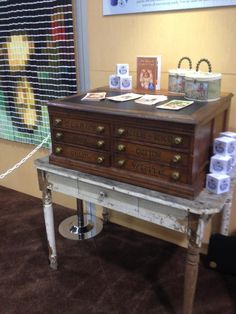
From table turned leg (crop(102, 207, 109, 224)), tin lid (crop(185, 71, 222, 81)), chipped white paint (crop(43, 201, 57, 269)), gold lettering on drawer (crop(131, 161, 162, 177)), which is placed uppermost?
tin lid (crop(185, 71, 222, 81))

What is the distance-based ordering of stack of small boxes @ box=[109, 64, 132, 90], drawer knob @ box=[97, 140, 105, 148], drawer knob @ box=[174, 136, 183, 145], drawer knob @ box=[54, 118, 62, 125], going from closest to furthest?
drawer knob @ box=[174, 136, 183, 145], drawer knob @ box=[97, 140, 105, 148], drawer knob @ box=[54, 118, 62, 125], stack of small boxes @ box=[109, 64, 132, 90]

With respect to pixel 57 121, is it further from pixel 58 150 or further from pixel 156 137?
pixel 156 137

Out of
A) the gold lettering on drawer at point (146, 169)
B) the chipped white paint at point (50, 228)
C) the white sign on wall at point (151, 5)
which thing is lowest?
the chipped white paint at point (50, 228)

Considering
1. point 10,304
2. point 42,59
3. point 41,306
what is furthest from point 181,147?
point 42,59

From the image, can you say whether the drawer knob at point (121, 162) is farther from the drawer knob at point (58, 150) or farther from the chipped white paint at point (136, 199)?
the drawer knob at point (58, 150)

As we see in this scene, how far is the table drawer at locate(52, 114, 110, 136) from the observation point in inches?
54.9

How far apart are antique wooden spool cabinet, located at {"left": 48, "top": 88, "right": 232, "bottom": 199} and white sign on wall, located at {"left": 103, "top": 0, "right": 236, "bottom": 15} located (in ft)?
1.48

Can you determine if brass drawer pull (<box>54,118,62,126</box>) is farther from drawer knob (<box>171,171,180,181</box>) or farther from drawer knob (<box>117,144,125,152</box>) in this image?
drawer knob (<box>171,171,180,181</box>)

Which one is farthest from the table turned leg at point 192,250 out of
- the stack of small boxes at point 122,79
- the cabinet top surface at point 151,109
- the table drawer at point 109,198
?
the stack of small boxes at point 122,79

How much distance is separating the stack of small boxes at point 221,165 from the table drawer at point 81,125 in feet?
1.48

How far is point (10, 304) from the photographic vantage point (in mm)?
1640

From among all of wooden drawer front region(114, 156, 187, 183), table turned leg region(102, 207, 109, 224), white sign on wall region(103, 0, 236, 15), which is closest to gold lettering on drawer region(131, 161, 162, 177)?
wooden drawer front region(114, 156, 187, 183)

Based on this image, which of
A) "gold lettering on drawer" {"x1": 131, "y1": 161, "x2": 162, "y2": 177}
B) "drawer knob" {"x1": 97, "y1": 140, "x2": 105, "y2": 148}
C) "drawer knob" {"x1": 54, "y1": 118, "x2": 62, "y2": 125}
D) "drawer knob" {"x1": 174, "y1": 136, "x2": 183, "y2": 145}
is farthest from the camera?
"drawer knob" {"x1": 54, "y1": 118, "x2": 62, "y2": 125}

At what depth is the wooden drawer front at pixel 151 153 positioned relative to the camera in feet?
4.03
